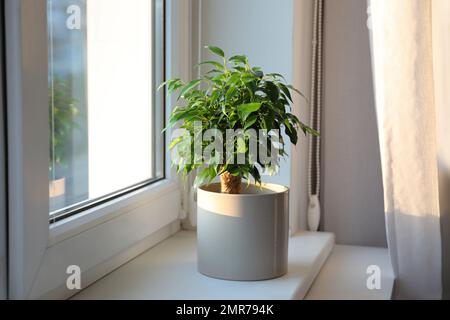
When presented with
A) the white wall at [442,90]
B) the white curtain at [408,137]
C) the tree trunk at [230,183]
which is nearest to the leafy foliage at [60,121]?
the tree trunk at [230,183]

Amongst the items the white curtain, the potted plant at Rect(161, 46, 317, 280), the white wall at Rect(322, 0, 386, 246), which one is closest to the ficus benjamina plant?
the potted plant at Rect(161, 46, 317, 280)

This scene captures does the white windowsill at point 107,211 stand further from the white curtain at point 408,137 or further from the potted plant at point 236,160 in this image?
the white curtain at point 408,137

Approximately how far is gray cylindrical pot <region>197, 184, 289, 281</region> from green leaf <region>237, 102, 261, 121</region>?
0.16 metres

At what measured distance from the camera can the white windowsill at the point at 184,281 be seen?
1.16 meters

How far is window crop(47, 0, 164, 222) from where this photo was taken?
3.66ft

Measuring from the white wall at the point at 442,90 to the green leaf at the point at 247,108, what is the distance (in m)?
0.48

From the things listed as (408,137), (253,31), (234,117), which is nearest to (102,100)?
(234,117)

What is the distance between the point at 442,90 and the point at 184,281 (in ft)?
2.09

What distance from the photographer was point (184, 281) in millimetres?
1229

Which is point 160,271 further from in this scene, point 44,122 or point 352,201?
point 352,201

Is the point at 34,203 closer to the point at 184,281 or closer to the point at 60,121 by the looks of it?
the point at 60,121

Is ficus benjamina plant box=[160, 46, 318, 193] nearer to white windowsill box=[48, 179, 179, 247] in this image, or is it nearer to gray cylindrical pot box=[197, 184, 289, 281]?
gray cylindrical pot box=[197, 184, 289, 281]

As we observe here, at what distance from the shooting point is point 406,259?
1.40 m
